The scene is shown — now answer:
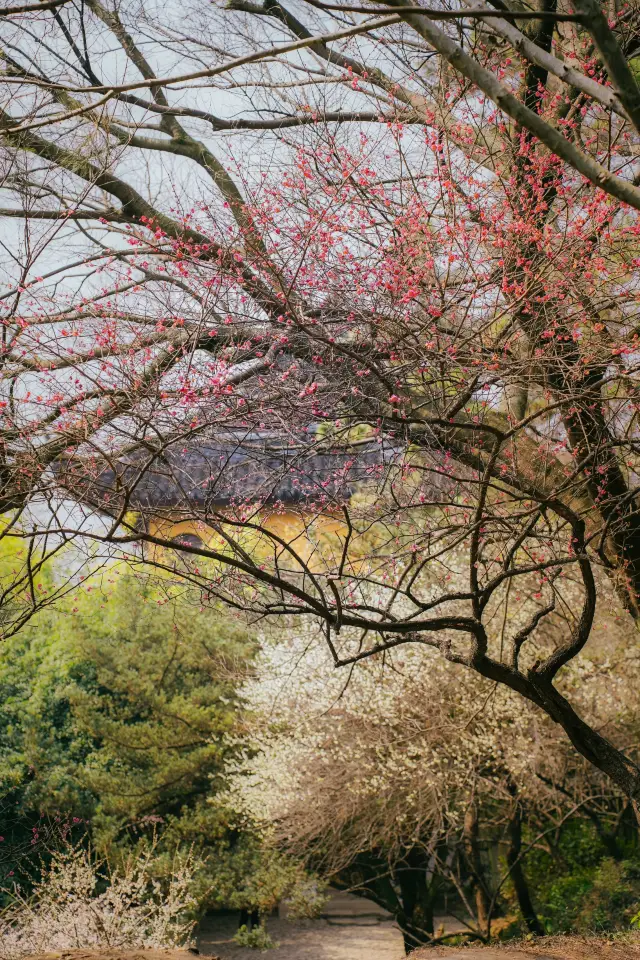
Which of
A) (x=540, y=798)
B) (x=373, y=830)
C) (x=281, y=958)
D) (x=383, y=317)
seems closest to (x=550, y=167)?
(x=383, y=317)

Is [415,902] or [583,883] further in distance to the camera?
[415,902]

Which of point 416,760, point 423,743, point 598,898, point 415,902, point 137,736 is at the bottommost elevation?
point 415,902

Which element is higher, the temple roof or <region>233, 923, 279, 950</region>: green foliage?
the temple roof

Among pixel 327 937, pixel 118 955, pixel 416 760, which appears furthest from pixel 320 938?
pixel 118 955

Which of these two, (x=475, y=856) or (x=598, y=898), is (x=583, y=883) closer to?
(x=598, y=898)

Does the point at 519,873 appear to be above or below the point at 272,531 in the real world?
below

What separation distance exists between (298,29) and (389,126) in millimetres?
2409

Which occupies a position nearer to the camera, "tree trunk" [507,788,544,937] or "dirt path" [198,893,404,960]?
"tree trunk" [507,788,544,937]

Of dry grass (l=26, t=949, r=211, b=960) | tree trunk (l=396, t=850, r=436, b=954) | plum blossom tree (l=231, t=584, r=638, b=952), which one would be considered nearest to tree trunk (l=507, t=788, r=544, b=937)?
plum blossom tree (l=231, t=584, r=638, b=952)

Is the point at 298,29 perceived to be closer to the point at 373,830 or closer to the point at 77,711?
the point at 373,830

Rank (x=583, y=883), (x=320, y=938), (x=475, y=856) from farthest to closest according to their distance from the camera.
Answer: (x=320, y=938), (x=583, y=883), (x=475, y=856)

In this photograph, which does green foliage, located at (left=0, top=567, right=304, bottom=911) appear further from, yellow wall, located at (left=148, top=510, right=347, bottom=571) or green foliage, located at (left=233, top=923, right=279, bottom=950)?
yellow wall, located at (left=148, top=510, right=347, bottom=571)

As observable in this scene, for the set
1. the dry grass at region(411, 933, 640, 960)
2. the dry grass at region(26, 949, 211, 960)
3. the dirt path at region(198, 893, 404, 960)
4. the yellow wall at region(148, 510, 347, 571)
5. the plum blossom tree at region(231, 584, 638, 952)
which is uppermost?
the yellow wall at region(148, 510, 347, 571)

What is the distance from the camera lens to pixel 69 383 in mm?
4574
